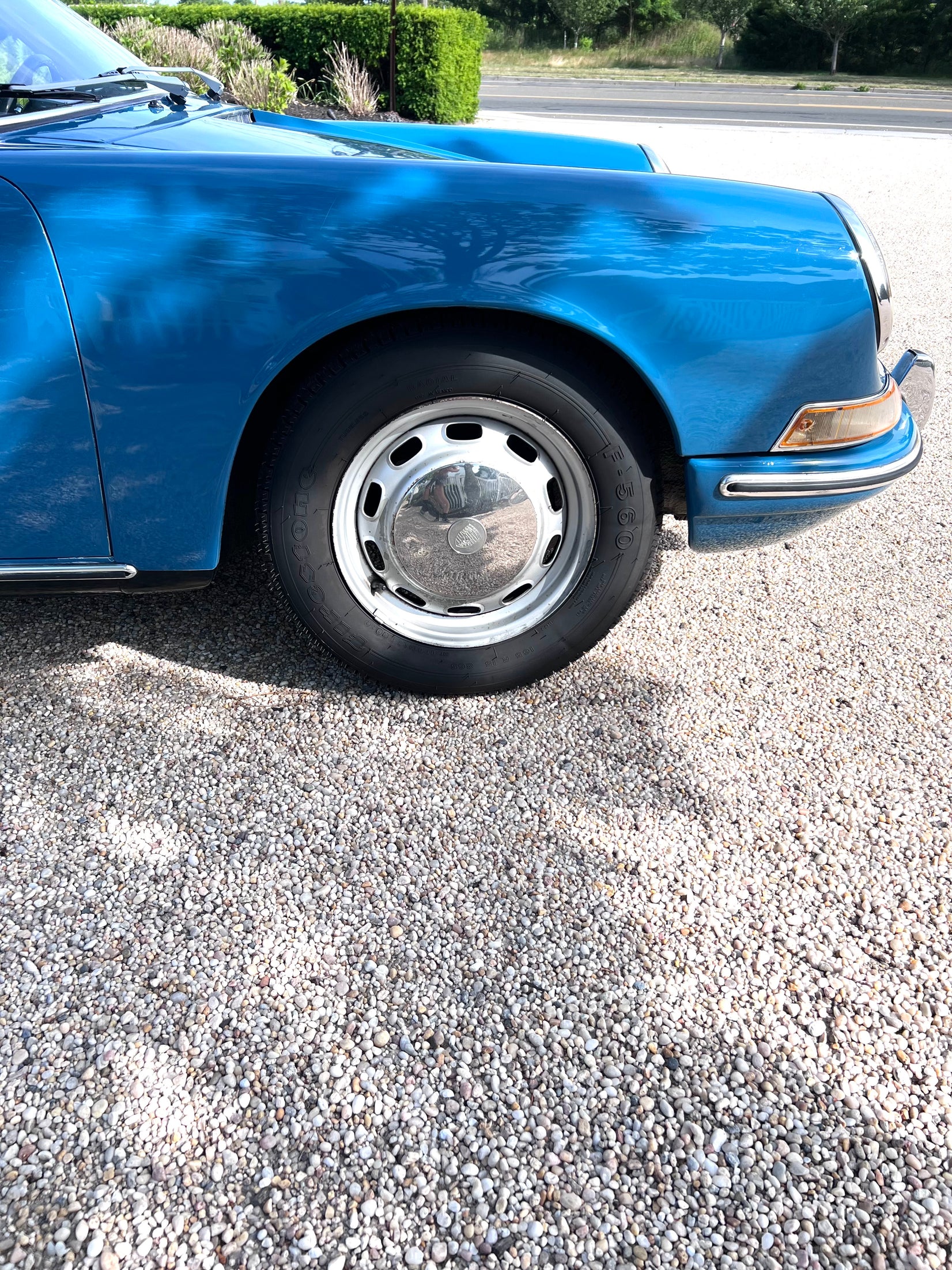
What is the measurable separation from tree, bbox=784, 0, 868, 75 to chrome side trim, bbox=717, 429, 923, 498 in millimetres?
38659

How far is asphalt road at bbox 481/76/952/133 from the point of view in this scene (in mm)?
19797

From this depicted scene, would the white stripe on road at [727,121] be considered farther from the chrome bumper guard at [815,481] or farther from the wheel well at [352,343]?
the wheel well at [352,343]

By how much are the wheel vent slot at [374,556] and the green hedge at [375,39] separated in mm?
14158

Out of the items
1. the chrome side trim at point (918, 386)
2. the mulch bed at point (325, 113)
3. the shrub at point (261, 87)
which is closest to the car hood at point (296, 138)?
the chrome side trim at point (918, 386)

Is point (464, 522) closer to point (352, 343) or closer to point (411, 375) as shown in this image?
point (411, 375)

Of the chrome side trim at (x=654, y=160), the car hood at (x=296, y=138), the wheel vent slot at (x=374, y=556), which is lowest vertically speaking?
the wheel vent slot at (x=374, y=556)

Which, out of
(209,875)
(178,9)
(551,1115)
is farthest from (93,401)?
(178,9)

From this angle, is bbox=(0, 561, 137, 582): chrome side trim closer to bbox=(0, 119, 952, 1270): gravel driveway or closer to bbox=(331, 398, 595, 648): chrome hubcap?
bbox=(0, 119, 952, 1270): gravel driveway

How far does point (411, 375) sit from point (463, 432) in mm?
209

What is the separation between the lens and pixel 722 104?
76.6ft

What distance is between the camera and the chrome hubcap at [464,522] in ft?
7.54

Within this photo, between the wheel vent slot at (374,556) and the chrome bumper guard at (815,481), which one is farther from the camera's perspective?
the wheel vent slot at (374,556)

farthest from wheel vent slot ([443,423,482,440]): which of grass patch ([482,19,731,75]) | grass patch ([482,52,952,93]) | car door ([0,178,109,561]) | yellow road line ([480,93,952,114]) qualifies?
grass patch ([482,19,731,75])

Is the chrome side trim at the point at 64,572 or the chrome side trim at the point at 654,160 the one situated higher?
the chrome side trim at the point at 654,160
